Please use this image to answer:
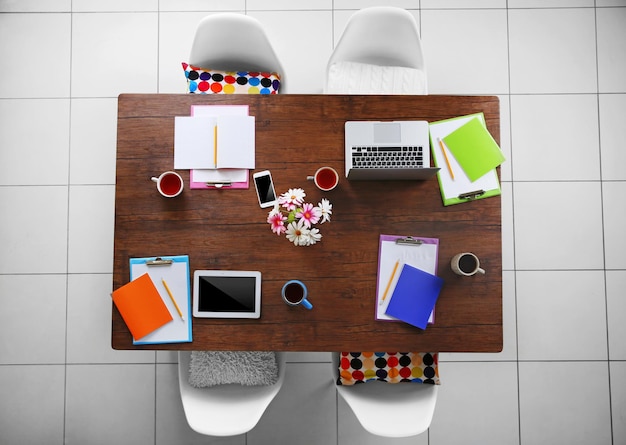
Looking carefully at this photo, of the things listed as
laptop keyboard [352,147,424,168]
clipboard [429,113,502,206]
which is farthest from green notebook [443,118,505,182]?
laptop keyboard [352,147,424,168]

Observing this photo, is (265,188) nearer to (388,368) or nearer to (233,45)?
(233,45)

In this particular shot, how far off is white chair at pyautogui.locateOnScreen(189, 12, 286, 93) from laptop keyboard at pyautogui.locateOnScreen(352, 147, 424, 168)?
0.57m

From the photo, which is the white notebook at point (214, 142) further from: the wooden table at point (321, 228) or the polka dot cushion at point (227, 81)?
the polka dot cushion at point (227, 81)

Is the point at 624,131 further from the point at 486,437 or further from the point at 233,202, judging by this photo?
the point at 233,202

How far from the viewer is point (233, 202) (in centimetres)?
148

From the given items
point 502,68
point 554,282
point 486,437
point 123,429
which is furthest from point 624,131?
point 123,429

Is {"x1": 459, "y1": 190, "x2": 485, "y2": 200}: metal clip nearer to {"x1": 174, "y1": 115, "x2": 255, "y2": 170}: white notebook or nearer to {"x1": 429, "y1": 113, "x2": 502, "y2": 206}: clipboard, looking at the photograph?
{"x1": 429, "y1": 113, "x2": 502, "y2": 206}: clipboard

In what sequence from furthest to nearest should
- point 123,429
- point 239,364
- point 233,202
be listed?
point 123,429 → point 239,364 → point 233,202

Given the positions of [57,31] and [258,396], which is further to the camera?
[57,31]

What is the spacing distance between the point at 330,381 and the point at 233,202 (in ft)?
4.02

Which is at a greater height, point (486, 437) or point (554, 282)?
point (554, 282)

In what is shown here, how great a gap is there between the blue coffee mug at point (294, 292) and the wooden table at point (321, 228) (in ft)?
0.13

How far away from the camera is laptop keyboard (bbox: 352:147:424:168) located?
1.49 meters

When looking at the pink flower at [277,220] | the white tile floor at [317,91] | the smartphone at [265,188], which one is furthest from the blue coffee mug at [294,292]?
the white tile floor at [317,91]
